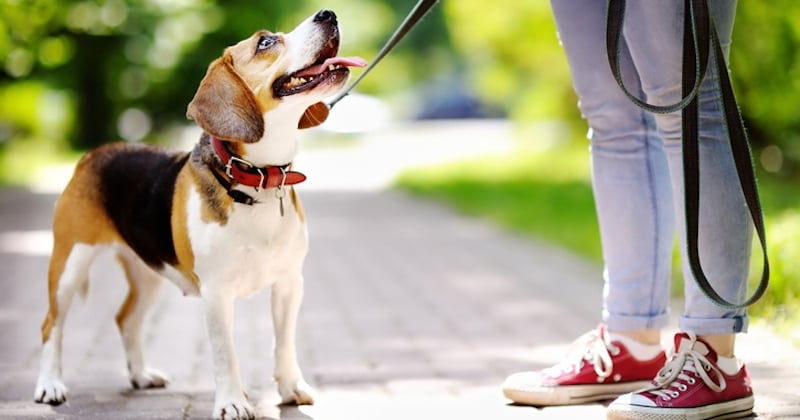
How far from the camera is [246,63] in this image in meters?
4.00

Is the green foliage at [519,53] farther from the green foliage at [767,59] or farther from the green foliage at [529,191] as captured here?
the green foliage at [767,59]

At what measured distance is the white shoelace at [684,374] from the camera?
12.1 ft

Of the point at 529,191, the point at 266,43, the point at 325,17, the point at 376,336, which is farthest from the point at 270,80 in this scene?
the point at 529,191

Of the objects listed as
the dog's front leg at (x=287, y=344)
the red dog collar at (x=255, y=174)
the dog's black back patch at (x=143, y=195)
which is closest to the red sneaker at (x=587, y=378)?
the dog's front leg at (x=287, y=344)

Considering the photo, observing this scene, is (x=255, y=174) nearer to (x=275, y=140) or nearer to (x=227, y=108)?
(x=275, y=140)

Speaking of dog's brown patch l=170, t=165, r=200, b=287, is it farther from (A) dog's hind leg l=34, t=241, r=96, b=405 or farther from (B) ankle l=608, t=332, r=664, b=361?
(B) ankle l=608, t=332, r=664, b=361

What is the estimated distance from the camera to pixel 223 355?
13.2 feet

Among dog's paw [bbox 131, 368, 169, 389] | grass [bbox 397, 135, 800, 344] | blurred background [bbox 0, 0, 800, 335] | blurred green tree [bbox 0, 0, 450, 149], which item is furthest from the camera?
blurred green tree [bbox 0, 0, 450, 149]

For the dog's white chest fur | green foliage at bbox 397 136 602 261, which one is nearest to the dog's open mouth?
the dog's white chest fur

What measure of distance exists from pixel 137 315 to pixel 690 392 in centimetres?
229

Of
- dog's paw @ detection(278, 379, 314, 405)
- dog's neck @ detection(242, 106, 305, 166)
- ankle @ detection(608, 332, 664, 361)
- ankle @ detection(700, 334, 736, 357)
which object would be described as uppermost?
dog's neck @ detection(242, 106, 305, 166)

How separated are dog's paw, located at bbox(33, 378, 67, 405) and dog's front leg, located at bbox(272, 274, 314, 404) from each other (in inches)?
31.9

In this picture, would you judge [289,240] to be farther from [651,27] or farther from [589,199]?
[589,199]

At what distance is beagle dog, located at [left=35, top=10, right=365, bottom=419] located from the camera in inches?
154
